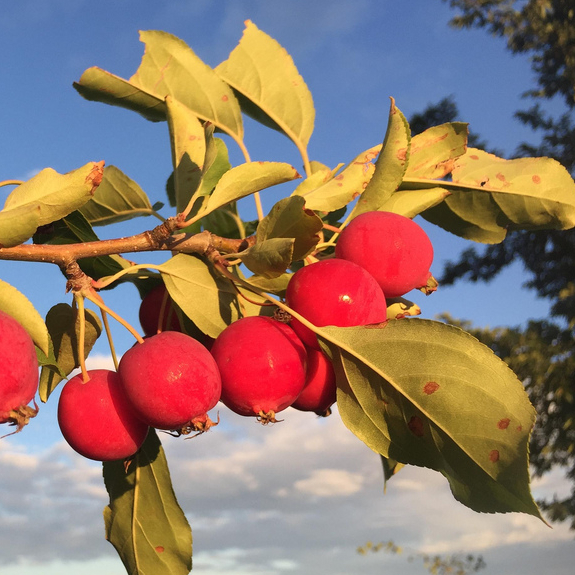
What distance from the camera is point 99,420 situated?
33.9 inches

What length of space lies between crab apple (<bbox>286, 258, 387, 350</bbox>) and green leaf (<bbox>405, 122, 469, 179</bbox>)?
30 centimetres

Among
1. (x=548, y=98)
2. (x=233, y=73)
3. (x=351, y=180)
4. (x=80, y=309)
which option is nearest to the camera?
(x=80, y=309)

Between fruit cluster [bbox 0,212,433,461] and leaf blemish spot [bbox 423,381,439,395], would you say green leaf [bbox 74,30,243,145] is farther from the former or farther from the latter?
leaf blemish spot [bbox 423,381,439,395]

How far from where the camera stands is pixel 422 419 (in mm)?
835

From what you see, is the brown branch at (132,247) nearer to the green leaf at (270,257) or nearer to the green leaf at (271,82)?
the green leaf at (270,257)

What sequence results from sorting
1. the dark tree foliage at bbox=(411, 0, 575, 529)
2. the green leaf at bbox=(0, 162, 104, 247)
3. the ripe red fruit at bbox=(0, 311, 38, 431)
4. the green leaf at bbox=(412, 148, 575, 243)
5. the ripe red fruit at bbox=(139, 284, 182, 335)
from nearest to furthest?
the ripe red fruit at bbox=(0, 311, 38, 431), the green leaf at bbox=(0, 162, 104, 247), the ripe red fruit at bbox=(139, 284, 182, 335), the green leaf at bbox=(412, 148, 575, 243), the dark tree foliage at bbox=(411, 0, 575, 529)

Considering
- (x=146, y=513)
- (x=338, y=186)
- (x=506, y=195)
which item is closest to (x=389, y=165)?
(x=338, y=186)

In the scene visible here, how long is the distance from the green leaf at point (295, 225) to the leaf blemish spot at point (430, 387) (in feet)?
0.75

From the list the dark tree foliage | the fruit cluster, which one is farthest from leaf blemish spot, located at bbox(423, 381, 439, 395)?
the dark tree foliage

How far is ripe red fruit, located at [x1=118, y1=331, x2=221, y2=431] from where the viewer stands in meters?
0.80

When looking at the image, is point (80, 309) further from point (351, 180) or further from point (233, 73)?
point (233, 73)

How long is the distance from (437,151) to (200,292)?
47cm

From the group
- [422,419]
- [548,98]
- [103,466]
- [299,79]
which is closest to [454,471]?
[422,419]

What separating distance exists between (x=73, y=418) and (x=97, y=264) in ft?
0.94
